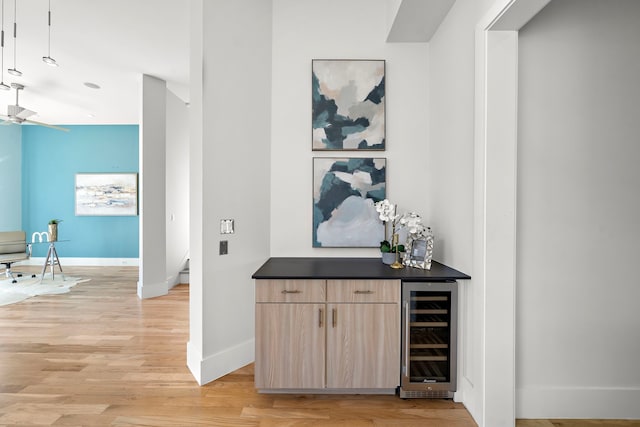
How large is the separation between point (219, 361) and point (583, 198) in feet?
9.26

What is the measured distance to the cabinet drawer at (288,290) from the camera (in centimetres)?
218

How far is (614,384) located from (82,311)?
532cm

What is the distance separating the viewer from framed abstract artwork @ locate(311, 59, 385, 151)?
9.39ft

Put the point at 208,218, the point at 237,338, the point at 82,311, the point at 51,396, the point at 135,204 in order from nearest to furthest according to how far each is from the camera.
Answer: the point at 51,396
the point at 208,218
the point at 237,338
the point at 82,311
the point at 135,204

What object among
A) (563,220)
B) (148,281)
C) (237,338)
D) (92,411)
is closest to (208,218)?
(237,338)

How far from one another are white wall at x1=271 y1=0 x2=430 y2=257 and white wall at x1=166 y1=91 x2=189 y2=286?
3.10 meters

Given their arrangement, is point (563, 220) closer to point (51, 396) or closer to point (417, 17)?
point (417, 17)

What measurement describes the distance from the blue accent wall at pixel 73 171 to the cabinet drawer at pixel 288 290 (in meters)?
6.14

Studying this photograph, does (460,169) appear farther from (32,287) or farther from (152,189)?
(32,287)

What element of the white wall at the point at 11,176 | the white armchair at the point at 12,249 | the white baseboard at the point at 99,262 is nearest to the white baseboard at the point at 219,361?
the white armchair at the point at 12,249

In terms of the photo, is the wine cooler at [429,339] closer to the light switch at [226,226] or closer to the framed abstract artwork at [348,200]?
the framed abstract artwork at [348,200]

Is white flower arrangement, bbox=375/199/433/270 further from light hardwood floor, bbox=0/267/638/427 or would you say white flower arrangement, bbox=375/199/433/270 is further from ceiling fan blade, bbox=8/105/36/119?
ceiling fan blade, bbox=8/105/36/119

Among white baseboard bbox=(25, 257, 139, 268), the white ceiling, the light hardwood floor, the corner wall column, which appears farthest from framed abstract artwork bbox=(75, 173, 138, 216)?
the light hardwood floor

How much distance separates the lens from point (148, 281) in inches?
183
